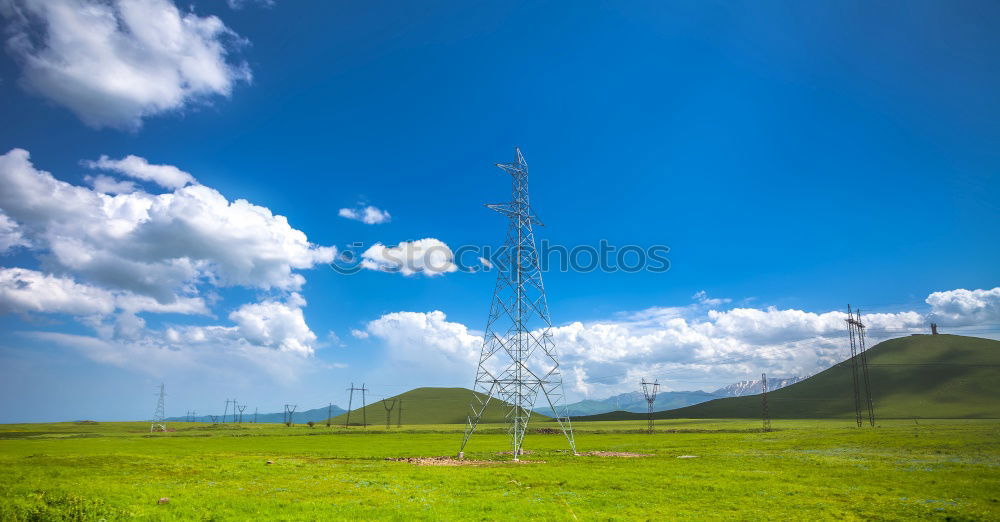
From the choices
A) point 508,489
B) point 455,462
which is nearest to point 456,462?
point 455,462

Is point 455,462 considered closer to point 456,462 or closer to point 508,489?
point 456,462

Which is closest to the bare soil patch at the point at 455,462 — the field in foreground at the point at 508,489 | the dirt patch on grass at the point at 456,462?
the dirt patch on grass at the point at 456,462

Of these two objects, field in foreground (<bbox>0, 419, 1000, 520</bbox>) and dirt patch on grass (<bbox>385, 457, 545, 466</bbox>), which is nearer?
field in foreground (<bbox>0, 419, 1000, 520</bbox>)

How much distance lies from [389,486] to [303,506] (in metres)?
8.95

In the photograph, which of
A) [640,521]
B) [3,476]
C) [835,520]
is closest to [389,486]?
[640,521]

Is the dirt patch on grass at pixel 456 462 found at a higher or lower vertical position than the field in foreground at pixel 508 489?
lower

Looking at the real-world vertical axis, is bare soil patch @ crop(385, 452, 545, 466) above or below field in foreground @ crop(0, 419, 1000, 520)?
below

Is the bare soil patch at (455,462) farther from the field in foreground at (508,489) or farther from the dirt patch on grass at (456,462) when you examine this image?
the field in foreground at (508,489)

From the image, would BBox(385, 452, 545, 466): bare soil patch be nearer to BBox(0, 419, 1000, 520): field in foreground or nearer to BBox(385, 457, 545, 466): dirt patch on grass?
BBox(385, 457, 545, 466): dirt patch on grass

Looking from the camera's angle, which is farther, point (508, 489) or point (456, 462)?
point (456, 462)

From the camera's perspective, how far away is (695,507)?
26.5 m

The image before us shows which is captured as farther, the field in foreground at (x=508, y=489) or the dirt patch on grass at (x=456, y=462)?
the dirt patch on grass at (x=456, y=462)

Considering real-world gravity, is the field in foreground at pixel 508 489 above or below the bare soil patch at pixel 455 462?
above

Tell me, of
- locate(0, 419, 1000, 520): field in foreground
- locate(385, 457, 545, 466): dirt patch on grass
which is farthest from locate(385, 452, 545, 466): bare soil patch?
locate(0, 419, 1000, 520): field in foreground
